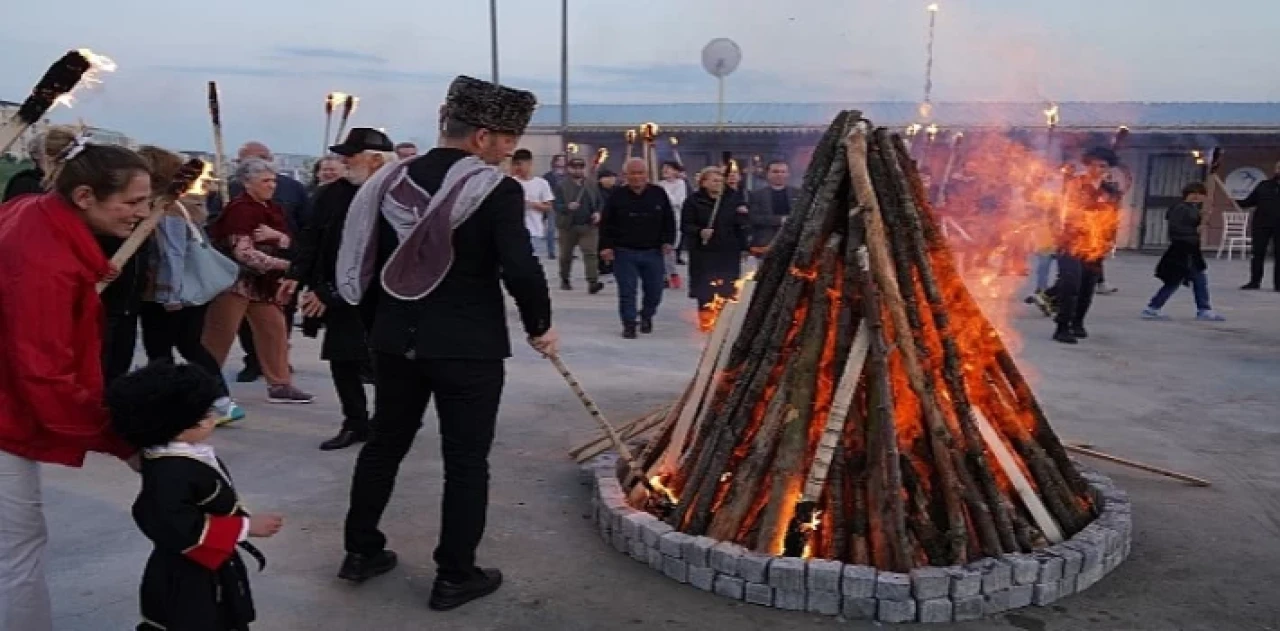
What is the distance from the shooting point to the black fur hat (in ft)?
12.6

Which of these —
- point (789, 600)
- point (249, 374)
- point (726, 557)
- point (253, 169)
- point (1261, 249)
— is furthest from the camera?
point (1261, 249)

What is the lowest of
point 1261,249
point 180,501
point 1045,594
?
point 1045,594

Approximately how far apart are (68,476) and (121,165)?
10.6 ft

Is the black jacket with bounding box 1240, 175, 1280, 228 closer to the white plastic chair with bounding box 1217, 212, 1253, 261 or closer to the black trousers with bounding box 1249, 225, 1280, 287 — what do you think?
the black trousers with bounding box 1249, 225, 1280, 287

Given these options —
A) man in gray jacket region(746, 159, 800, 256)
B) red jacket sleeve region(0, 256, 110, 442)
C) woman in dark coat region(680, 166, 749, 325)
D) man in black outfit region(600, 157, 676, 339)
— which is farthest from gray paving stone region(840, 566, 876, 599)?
man in gray jacket region(746, 159, 800, 256)

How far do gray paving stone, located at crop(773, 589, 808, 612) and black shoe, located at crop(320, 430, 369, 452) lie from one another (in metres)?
3.17

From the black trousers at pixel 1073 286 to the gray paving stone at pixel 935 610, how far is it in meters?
7.59

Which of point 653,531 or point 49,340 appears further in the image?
point 653,531

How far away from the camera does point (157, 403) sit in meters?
2.87

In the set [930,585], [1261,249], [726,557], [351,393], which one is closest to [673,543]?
[726,557]

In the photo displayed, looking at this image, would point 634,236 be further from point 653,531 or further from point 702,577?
point 702,577

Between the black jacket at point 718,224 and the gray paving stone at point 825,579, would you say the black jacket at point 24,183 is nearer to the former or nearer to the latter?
the gray paving stone at point 825,579

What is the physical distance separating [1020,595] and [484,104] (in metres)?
2.91

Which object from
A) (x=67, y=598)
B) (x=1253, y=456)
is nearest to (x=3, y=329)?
(x=67, y=598)
